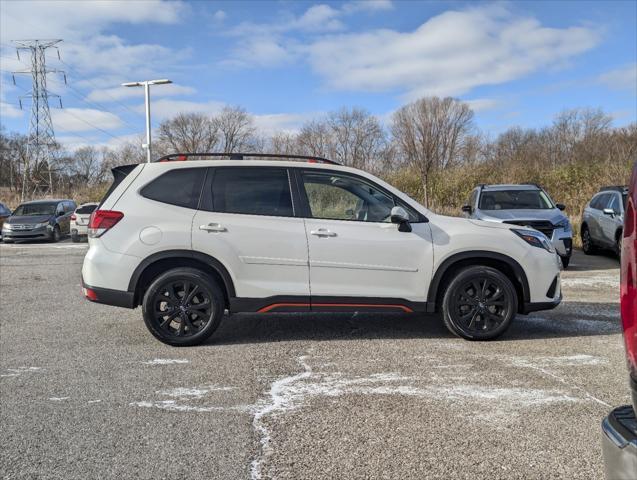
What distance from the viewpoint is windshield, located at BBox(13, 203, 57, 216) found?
70.2 ft

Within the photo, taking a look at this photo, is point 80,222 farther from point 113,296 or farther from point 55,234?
point 113,296

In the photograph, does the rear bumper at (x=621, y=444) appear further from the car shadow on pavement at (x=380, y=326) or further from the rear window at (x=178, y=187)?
the rear window at (x=178, y=187)

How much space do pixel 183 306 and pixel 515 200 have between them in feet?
29.6

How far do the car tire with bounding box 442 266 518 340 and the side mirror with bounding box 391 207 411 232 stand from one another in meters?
0.72

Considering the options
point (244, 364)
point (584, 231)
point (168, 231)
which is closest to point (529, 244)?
point (244, 364)

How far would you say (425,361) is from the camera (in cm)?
517

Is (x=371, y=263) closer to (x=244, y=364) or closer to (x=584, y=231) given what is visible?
(x=244, y=364)

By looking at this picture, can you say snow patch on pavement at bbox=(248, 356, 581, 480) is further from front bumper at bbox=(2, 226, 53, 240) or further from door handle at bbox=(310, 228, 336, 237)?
front bumper at bbox=(2, 226, 53, 240)

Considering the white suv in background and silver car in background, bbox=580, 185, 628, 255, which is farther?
the white suv in background

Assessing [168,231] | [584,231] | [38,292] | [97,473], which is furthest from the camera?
[584,231]

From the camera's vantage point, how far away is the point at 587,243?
14.7 m

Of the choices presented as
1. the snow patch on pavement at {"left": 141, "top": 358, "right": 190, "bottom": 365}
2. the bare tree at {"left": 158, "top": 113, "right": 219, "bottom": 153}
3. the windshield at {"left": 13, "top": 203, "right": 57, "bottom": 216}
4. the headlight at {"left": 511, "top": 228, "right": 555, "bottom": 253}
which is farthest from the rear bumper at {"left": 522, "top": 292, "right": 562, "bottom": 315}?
the bare tree at {"left": 158, "top": 113, "right": 219, "bottom": 153}

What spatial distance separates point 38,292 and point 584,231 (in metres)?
12.9

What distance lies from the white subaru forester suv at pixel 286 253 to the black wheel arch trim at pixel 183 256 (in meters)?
0.01
